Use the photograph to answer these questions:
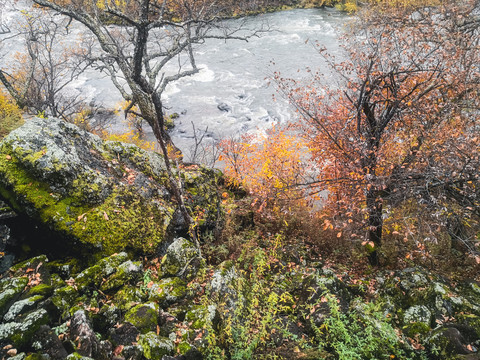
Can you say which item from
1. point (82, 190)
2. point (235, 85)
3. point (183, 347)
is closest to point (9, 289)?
point (82, 190)

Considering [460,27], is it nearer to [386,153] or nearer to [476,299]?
[386,153]

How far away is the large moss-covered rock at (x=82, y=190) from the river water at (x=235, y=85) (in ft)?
41.3

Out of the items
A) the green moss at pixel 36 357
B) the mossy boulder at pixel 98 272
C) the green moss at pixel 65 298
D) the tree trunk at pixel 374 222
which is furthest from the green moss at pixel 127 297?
the tree trunk at pixel 374 222

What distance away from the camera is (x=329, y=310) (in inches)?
225

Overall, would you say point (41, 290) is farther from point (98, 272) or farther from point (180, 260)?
point (180, 260)

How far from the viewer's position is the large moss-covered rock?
17.8ft

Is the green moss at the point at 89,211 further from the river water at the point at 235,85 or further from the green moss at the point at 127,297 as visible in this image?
the river water at the point at 235,85

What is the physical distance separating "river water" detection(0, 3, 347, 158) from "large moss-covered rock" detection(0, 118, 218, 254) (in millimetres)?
12603

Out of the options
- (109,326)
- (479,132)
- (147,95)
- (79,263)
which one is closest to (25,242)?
(79,263)

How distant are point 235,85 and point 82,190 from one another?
813 inches

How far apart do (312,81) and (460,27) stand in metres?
8.78

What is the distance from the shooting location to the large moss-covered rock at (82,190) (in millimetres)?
5414

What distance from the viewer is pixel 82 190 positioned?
19.4 ft

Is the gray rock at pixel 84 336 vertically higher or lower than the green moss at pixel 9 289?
lower
